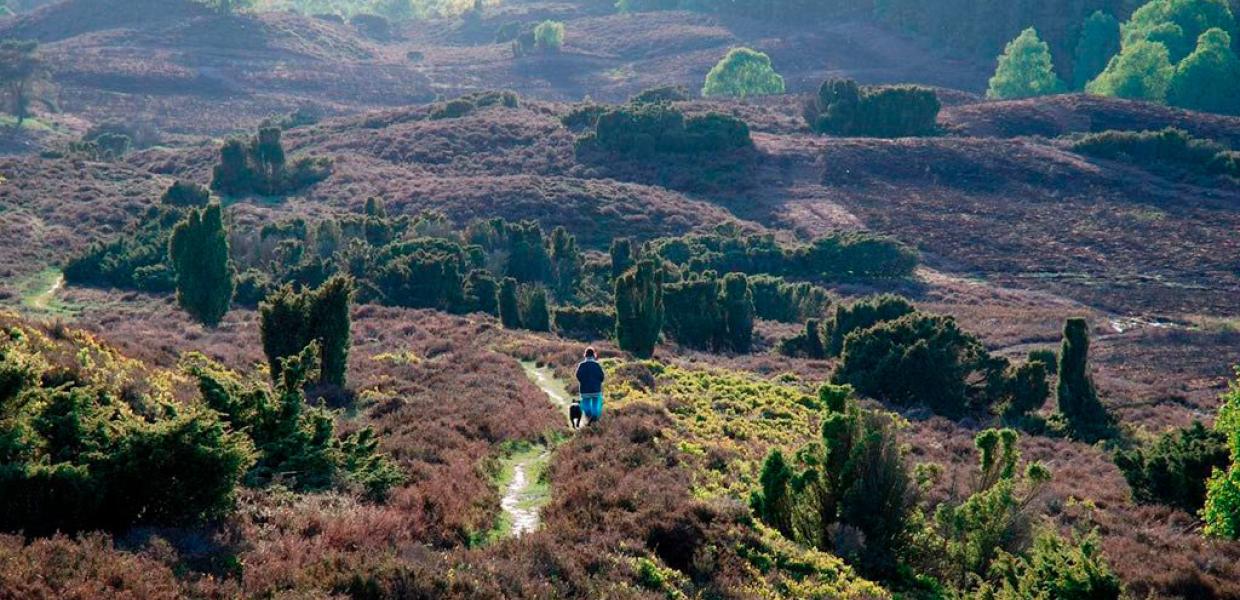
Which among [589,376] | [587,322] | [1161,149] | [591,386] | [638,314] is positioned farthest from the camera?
[1161,149]

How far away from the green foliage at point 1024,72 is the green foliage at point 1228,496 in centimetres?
10387

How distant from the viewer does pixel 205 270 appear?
35.4 m

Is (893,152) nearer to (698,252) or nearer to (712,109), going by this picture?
(712,109)

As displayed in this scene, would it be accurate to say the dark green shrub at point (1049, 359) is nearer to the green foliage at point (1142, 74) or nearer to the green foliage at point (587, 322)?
the green foliage at point (587, 322)

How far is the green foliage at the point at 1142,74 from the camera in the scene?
344 ft

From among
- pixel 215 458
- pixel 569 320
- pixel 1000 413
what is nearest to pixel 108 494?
pixel 215 458

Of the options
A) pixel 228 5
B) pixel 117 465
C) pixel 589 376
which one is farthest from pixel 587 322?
Result: pixel 228 5

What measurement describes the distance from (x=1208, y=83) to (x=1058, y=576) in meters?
106

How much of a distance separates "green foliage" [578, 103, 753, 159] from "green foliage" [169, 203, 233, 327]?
142ft

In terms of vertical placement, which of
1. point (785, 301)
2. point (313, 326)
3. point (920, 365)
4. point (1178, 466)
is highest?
point (313, 326)

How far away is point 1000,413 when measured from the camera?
102 ft

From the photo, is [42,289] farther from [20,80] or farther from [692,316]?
[20,80]

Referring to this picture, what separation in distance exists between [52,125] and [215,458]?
300 ft

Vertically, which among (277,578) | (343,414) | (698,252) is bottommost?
(698,252)
